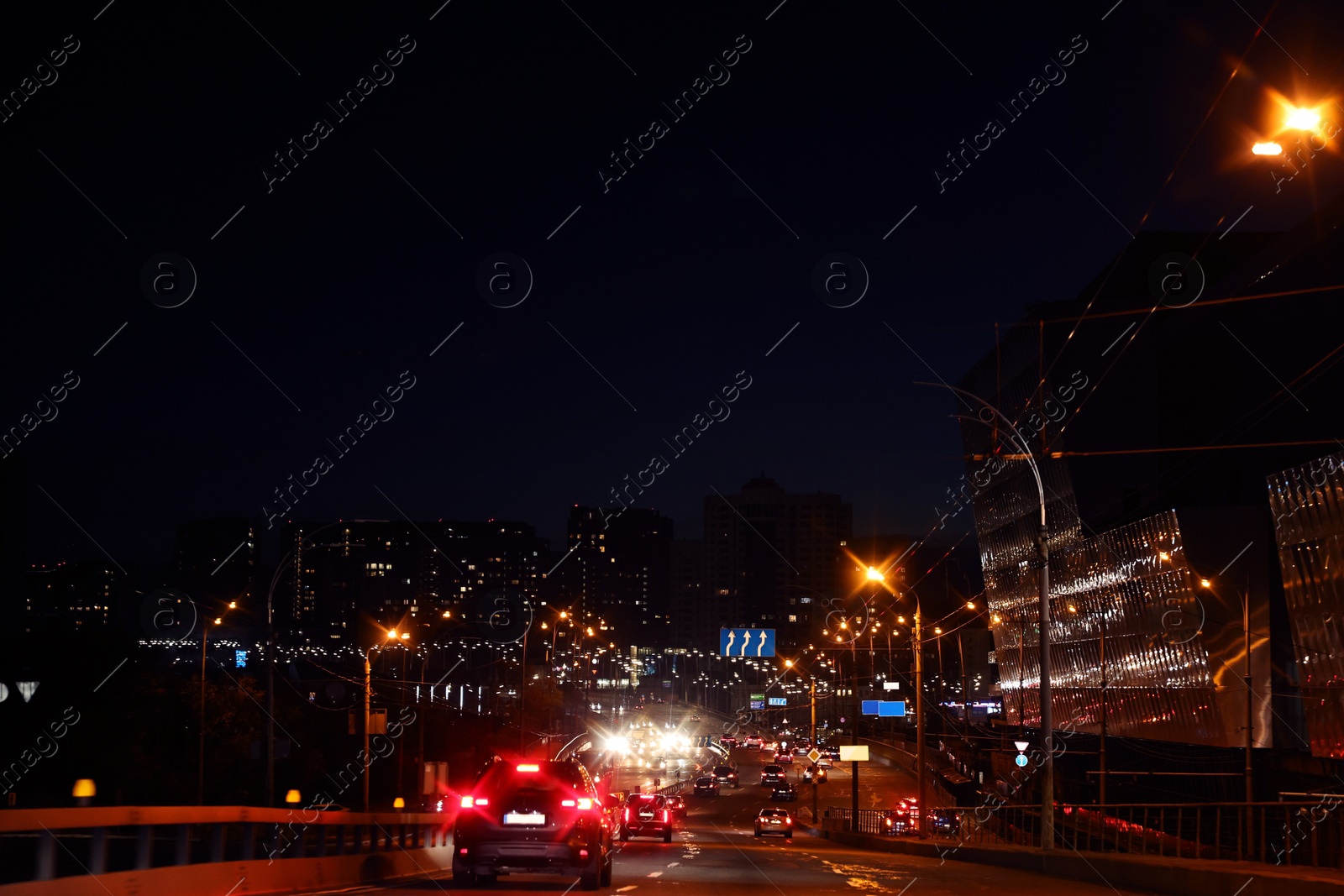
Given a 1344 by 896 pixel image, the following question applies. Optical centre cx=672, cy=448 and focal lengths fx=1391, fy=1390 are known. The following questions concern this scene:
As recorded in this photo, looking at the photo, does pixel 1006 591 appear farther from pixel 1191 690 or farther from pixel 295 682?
pixel 295 682

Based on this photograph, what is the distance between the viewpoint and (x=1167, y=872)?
19.9 meters

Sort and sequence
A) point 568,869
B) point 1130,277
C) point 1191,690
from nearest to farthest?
point 568,869, point 1191,690, point 1130,277

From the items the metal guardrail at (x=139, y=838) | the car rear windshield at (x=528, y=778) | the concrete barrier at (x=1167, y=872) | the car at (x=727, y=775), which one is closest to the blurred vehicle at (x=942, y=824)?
the concrete barrier at (x=1167, y=872)

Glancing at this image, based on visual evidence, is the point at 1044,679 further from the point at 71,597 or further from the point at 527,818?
the point at 71,597

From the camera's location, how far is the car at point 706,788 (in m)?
88.2

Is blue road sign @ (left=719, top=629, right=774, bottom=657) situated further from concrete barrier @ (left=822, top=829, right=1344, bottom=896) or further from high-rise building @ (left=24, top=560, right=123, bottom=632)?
high-rise building @ (left=24, top=560, right=123, bottom=632)

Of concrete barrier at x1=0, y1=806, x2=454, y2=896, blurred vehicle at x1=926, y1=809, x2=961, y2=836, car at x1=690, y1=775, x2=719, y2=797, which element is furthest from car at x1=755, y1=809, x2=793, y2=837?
car at x1=690, y1=775, x2=719, y2=797

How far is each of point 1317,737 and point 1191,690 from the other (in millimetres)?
14237

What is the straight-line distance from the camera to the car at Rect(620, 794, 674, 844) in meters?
42.1

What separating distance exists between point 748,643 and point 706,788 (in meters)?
36.6

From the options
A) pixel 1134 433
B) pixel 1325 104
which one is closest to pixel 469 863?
pixel 1325 104

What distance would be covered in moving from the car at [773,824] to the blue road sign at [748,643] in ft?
20.0

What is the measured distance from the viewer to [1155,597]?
65.8 metres

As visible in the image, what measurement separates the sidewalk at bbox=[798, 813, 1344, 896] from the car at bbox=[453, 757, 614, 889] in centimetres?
791
